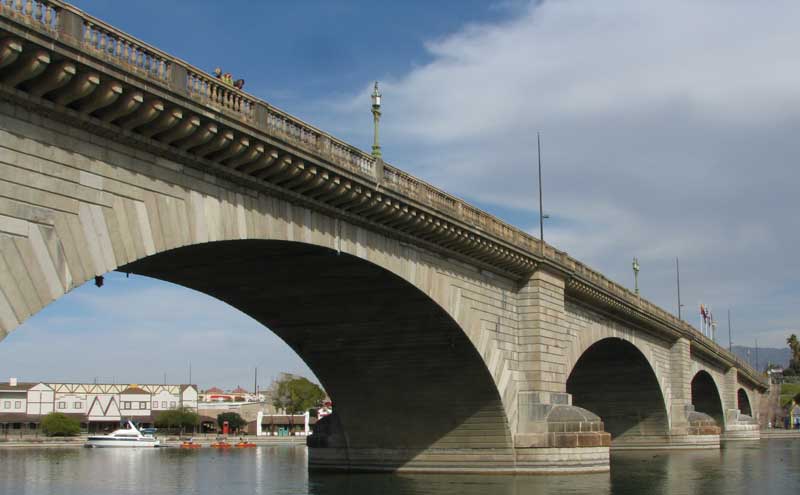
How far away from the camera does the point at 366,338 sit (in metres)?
39.4

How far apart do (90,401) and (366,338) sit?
93.4 metres

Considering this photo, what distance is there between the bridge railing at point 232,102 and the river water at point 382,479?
10.3 metres

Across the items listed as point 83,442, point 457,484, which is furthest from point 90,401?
point 457,484

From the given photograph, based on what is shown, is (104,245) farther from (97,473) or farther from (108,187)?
(97,473)

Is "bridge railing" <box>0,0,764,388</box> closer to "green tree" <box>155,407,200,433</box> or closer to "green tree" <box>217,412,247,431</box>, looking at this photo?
"green tree" <box>155,407,200,433</box>

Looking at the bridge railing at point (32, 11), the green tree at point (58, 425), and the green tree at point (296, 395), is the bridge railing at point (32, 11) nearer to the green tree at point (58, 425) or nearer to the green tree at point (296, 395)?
the green tree at point (58, 425)

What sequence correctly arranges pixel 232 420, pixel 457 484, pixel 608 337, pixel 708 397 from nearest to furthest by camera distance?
1. pixel 457 484
2. pixel 608 337
3. pixel 708 397
4. pixel 232 420

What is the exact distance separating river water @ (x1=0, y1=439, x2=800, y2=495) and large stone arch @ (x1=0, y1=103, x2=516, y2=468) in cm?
344

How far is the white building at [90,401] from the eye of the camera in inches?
4596

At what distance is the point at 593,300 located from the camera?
52000mm

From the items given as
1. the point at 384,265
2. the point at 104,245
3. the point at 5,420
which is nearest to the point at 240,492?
the point at 384,265

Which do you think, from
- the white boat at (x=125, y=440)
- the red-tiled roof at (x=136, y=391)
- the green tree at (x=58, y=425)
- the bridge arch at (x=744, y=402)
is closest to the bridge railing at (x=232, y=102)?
the white boat at (x=125, y=440)

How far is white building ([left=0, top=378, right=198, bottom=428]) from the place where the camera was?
4596 inches

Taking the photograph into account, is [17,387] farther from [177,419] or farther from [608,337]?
[608,337]
